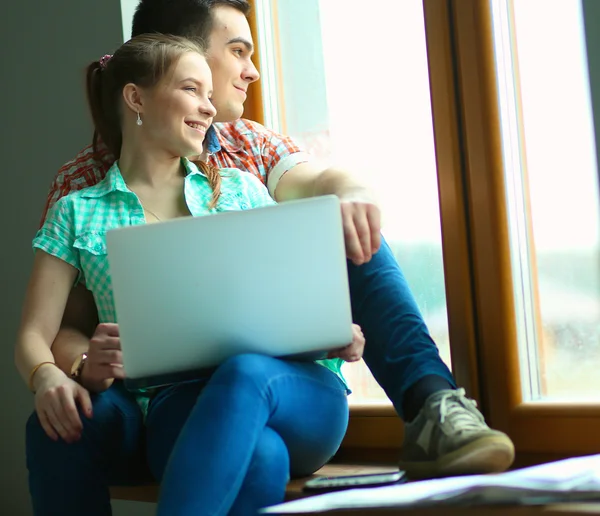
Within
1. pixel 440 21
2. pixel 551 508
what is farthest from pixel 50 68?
pixel 551 508

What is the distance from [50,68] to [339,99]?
796mm

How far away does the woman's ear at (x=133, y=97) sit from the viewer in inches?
59.6

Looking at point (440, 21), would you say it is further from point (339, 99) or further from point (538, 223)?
point (538, 223)

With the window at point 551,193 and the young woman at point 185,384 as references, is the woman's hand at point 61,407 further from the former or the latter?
the window at point 551,193

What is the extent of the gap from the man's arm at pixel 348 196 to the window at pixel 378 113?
84mm

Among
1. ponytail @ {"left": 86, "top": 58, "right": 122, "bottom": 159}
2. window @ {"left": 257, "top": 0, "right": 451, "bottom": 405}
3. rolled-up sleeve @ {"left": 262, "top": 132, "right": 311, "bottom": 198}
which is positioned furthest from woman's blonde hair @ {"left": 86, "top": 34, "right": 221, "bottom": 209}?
window @ {"left": 257, "top": 0, "right": 451, "bottom": 405}

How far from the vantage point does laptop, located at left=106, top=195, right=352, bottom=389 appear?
1041 mm

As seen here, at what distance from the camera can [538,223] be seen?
144 cm

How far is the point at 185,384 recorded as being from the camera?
1.27m

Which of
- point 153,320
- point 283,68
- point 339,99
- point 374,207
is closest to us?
point 153,320

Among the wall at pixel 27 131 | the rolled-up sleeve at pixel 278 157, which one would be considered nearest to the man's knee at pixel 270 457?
the rolled-up sleeve at pixel 278 157

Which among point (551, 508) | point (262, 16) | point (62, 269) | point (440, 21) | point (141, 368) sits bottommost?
point (551, 508)

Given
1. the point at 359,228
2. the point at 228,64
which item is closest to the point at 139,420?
the point at 359,228

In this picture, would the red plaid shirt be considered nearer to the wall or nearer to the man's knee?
the wall
